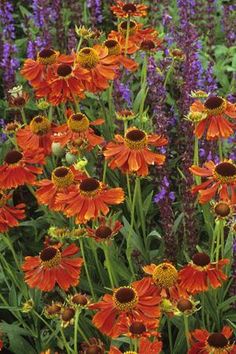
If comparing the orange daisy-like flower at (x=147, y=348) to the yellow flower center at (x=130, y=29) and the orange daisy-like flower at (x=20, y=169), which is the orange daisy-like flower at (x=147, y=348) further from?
the yellow flower center at (x=130, y=29)

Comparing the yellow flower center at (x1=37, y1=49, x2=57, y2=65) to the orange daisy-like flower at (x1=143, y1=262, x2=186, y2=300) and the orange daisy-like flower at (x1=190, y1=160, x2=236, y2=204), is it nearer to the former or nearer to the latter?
the orange daisy-like flower at (x1=190, y1=160, x2=236, y2=204)

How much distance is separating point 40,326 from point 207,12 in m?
2.54

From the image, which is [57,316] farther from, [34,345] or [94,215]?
[34,345]

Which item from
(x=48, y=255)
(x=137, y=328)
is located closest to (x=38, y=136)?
(x=48, y=255)

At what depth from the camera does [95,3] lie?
13.5 feet

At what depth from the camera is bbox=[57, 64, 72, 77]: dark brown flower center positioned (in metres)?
2.62

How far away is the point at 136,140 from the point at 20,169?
A: 458 mm

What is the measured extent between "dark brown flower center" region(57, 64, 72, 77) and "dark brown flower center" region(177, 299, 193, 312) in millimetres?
1024

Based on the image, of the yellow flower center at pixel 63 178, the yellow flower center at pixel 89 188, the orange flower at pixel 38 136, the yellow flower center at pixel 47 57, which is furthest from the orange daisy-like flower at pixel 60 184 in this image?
the yellow flower center at pixel 47 57

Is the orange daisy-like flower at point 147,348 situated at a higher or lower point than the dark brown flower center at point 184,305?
lower

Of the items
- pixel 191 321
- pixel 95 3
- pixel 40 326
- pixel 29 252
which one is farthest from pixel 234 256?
pixel 95 3

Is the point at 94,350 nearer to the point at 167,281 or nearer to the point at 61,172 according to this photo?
the point at 167,281

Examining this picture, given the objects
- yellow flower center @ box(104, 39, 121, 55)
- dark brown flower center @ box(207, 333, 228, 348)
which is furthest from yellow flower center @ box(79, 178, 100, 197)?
yellow flower center @ box(104, 39, 121, 55)

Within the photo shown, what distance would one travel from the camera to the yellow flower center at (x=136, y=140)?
2.34m
